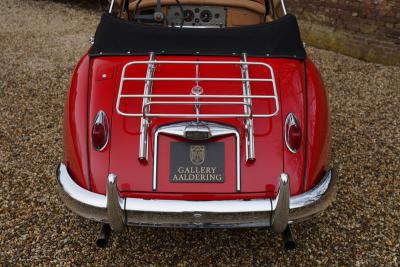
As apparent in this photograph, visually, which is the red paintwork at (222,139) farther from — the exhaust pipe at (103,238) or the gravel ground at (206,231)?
the gravel ground at (206,231)

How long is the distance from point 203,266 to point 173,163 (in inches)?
34.6

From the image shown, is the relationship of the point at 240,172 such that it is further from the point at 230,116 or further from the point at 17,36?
the point at 17,36

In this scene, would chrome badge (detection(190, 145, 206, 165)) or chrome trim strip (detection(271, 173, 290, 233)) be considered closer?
chrome trim strip (detection(271, 173, 290, 233))

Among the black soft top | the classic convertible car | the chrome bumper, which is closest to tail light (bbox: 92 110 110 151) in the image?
the classic convertible car

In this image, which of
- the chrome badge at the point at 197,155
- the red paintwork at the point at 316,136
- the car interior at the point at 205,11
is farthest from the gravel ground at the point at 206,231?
the car interior at the point at 205,11

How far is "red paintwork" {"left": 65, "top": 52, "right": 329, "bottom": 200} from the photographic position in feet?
8.25

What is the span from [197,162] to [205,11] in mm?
2176

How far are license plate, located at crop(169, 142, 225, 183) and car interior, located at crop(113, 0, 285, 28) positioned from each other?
76.9 inches

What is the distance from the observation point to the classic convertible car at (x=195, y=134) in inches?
97.1

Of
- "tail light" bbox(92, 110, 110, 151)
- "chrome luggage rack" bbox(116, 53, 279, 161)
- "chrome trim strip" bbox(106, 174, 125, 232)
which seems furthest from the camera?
"tail light" bbox(92, 110, 110, 151)

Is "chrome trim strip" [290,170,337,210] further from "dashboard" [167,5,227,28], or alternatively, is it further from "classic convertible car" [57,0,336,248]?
"dashboard" [167,5,227,28]

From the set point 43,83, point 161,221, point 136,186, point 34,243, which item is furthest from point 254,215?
point 43,83

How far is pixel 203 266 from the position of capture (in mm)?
2947

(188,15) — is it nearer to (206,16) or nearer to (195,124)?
(206,16)
